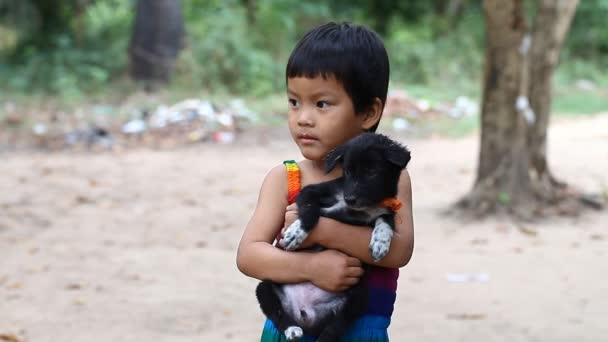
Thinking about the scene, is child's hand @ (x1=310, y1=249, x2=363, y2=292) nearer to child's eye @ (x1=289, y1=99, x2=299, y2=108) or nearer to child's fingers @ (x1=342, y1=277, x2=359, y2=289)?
child's fingers @ (x1=342, y1=277, x2=359, y2=289)

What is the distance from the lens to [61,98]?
1427cm

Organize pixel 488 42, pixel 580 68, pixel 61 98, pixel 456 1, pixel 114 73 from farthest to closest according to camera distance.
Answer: pixel 456 1 → pixel 580 68 → pixel 114 73 → pixel 61 98 → pixel 488 42

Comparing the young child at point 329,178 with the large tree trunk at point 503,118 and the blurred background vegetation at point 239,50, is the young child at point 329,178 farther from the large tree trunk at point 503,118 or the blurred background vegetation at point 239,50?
the blurred background vegetation at point 239,50

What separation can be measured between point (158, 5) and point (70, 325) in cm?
1085

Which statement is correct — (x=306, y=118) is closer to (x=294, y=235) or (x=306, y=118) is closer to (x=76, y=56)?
(x=294, y=235)

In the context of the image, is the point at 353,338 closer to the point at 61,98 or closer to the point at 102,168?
the point at 102,168

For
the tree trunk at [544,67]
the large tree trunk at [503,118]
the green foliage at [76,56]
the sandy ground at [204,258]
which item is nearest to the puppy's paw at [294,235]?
the sandy ground at [204,258]

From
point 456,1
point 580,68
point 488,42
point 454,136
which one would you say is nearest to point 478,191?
point 488,42

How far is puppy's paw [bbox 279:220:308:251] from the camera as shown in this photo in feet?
7.24

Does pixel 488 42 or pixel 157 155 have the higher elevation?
pixel 488 42

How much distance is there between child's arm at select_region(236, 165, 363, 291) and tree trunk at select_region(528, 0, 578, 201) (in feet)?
19.3

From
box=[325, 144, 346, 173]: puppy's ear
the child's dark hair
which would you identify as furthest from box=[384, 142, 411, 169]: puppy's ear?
the child's dark hair

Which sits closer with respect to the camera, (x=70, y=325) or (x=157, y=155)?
(x=70, y=325)

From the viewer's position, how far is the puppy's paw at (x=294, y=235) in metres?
2.21
